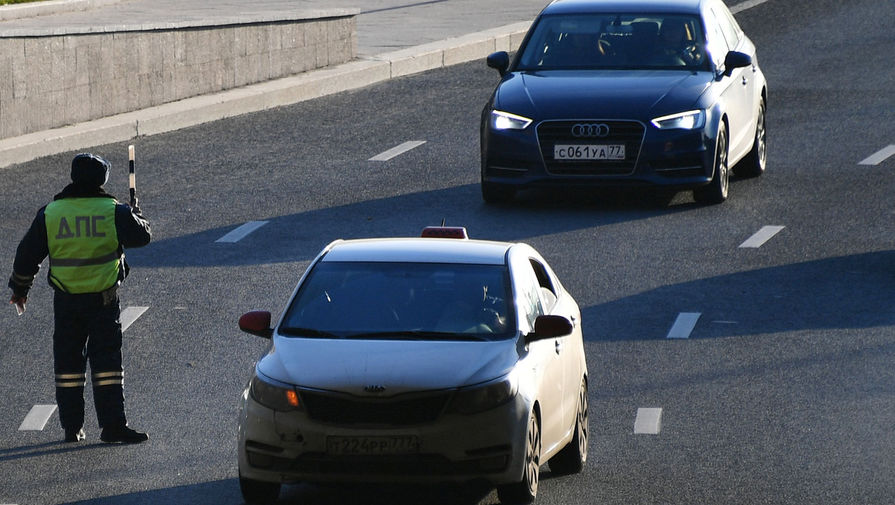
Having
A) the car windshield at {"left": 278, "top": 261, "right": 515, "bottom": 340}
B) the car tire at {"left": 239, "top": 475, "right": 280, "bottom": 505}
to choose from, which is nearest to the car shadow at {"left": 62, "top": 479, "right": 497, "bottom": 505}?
the car tire at {"left": 239, "top": 475, "right": 280, "bottom": 505}

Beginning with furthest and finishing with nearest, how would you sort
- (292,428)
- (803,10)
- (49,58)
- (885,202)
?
(803,10) → (49,58) → (885,202) → (292,428)

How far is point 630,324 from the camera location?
13609mm

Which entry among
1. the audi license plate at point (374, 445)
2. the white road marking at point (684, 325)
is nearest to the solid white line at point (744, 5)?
the white road marking at point (684, 325)

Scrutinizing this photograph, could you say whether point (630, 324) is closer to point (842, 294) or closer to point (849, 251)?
point (842, 294)

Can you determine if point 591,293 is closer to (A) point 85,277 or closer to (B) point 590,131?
(B) point 590,131

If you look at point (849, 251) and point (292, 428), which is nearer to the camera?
point (292, 428)

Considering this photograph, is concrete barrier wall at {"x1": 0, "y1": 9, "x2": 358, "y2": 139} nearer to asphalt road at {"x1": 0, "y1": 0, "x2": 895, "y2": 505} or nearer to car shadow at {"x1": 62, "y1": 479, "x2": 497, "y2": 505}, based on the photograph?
asphalt road at {"x1": 0, "y1": 0, "x2": 895, "y2": 505}

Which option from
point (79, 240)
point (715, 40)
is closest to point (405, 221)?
point (715, 40)

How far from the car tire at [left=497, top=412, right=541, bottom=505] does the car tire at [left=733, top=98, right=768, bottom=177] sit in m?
10.7

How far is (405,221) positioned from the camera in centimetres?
1712

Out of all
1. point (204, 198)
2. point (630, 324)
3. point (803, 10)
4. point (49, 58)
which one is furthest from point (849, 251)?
point (803, 10)

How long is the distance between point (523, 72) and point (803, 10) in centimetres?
1590

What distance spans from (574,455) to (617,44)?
887cm

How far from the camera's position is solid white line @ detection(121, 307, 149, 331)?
13.7 metres
